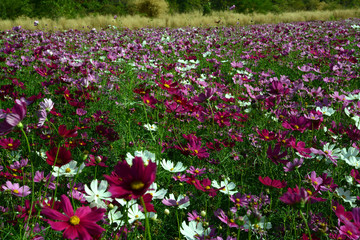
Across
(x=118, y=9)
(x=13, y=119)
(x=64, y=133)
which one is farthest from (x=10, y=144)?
(x=118, y=9)

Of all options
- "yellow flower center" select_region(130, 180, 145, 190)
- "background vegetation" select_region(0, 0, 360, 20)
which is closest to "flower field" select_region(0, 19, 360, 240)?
"yellow flower center" select_region(130, 180, 145, 190)

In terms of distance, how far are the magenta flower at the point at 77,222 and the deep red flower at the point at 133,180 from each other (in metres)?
0.12

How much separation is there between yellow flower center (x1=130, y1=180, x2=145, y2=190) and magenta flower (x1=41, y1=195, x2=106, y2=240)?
0.43 feet

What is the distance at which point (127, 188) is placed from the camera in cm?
52

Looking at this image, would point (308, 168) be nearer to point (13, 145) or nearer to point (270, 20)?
point (13, 145)

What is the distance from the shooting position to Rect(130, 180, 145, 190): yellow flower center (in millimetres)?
505

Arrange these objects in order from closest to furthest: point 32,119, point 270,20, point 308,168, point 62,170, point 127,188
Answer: point 127,188
point 62,170
point 308,168
point 32,119
point 270,20

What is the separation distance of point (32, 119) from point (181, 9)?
28201 millimetres

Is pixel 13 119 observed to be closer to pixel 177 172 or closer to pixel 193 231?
pixel 193 231

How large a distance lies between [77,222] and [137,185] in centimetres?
20

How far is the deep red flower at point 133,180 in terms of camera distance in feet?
1.61

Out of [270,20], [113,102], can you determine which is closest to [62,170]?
[113,102]

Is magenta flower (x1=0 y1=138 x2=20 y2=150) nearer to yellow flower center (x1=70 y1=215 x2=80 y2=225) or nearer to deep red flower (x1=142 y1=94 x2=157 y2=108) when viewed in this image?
deep red flower (x1=142 y1=94 x2=157 y2=108)

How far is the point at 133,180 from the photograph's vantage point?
52cm
